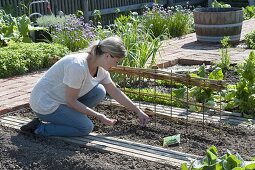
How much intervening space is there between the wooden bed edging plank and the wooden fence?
608 cm

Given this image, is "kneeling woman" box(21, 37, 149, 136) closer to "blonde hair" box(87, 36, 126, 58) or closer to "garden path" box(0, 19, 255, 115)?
"blonde hair" box(87, 36, 126, 58)

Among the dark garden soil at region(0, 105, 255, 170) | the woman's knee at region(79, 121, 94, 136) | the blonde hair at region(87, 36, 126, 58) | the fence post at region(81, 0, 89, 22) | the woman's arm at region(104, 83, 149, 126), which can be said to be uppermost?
the blonde hair at region(87, 36, 126, 58)

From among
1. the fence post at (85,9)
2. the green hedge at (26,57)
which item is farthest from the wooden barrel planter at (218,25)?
the fence post at (85,9)

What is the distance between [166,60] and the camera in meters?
8.17

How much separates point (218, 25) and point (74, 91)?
5.46 m

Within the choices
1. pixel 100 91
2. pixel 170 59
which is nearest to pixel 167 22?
pixel 170 59

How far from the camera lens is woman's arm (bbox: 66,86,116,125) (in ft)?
15.8

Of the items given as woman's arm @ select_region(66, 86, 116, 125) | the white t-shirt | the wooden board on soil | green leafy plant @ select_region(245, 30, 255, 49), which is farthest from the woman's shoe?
green leafy plant @ select_region(245, 30, 255, 49)

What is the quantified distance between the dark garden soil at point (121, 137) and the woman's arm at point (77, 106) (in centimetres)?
29

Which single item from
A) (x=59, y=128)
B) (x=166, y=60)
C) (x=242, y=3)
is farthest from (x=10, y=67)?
(x=242, y=3)

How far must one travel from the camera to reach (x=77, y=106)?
4887mm

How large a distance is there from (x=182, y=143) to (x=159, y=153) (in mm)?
358

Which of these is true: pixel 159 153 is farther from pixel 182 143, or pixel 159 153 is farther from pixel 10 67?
pixel 10 67

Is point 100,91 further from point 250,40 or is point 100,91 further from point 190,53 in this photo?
point 250,40
